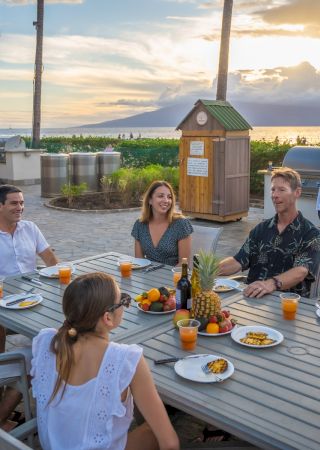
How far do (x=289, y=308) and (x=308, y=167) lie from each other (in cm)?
593

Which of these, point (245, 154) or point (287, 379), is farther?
point (245, 154)

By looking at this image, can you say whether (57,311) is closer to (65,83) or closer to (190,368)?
(190,368)

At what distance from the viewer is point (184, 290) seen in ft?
9.18

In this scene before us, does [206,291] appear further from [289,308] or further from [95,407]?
[95,407]

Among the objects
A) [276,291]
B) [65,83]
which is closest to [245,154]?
[276,291]

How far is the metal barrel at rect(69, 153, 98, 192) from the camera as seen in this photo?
526 inches

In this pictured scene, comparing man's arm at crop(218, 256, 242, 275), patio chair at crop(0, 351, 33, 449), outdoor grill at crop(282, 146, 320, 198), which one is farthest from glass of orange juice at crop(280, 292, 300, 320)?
outdoor grill at crop(282, 146, 320, 198)

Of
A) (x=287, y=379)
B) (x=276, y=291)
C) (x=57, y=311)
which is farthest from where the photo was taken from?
(x=276, y=291)

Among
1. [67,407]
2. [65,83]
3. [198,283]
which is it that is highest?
[65,83]

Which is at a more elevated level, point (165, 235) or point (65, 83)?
point (65, 83)

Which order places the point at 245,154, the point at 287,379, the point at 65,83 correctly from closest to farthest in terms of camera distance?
the point at 287,379
the point at 245,154
the point at 65,83

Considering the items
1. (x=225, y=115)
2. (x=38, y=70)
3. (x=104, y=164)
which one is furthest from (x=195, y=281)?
(x=38, y=70)

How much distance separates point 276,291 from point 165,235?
126cm

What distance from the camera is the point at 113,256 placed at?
4324 millimetres
